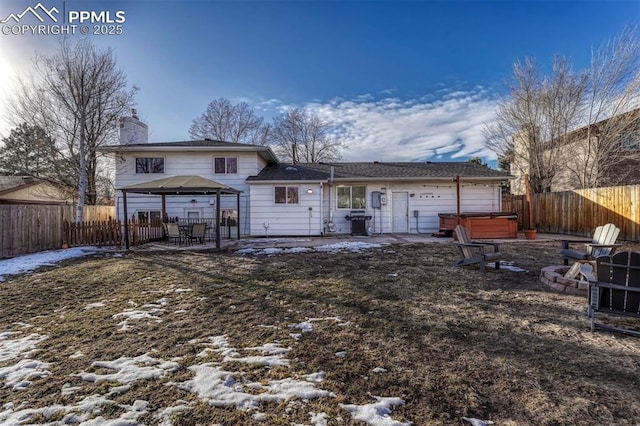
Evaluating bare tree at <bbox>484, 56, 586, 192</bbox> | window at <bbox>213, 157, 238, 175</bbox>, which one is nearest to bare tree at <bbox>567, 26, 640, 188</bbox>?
bare tree at <bbox>484, 56, 586, 192</bbox>

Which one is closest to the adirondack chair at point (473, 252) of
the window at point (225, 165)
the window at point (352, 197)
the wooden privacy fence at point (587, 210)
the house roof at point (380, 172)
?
the house roof at point (380, 172)

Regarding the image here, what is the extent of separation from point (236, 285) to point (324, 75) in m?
15.1

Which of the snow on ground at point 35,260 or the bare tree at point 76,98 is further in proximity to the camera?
the bare tree at point 76,98

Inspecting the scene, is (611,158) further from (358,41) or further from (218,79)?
(218,79)

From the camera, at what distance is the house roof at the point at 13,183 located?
20.4 metres

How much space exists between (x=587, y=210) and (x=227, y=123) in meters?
28.3

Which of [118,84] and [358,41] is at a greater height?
[358,41]

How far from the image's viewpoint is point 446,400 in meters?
2.11

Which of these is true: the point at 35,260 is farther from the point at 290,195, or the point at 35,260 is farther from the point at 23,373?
the point at 290,195

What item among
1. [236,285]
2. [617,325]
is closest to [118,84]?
[236,285]

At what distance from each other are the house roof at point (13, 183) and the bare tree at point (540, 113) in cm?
3132

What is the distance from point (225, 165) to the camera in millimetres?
14508

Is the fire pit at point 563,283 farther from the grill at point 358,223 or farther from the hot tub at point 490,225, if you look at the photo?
the grill at point 358,223

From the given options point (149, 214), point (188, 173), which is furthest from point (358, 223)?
point (149, 214)
